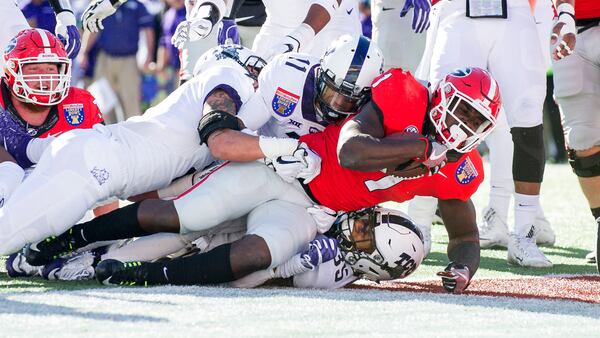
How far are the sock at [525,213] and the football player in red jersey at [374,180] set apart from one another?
90 cm

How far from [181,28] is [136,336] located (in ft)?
10.2

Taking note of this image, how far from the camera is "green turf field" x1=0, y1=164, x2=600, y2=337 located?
144 inches

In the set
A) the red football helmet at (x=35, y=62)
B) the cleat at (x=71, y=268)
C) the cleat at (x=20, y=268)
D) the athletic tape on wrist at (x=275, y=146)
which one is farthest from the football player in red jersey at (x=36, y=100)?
the athletic tape on wrist at (x=275, y=146)

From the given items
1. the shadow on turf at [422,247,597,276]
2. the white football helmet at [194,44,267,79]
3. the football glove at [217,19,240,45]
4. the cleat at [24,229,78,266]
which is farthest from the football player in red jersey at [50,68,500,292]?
the football glove at [217,19,240,45]

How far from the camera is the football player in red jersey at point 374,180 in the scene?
4.55m

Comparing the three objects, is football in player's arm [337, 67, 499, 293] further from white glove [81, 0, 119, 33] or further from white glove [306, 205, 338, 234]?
white glove [81, 0, 119, 33]

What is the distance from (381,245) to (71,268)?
1290mm

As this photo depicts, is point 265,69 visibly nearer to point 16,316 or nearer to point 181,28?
point 181,28

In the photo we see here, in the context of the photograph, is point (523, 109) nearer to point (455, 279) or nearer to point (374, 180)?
point (374, 180)

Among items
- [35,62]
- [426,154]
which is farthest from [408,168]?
[35,62]

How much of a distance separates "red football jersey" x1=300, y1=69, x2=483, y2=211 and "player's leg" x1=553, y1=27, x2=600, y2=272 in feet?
4.42

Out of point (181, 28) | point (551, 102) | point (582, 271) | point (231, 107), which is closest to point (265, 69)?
point (231, 107)

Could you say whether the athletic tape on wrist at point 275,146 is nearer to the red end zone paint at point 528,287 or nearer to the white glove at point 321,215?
the white glove at point 321,215

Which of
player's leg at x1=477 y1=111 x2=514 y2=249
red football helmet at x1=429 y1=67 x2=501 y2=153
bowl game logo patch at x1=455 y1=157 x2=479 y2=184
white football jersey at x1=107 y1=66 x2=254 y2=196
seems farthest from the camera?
player's leg at x1=477 y1=111 x2=514 y2=249
